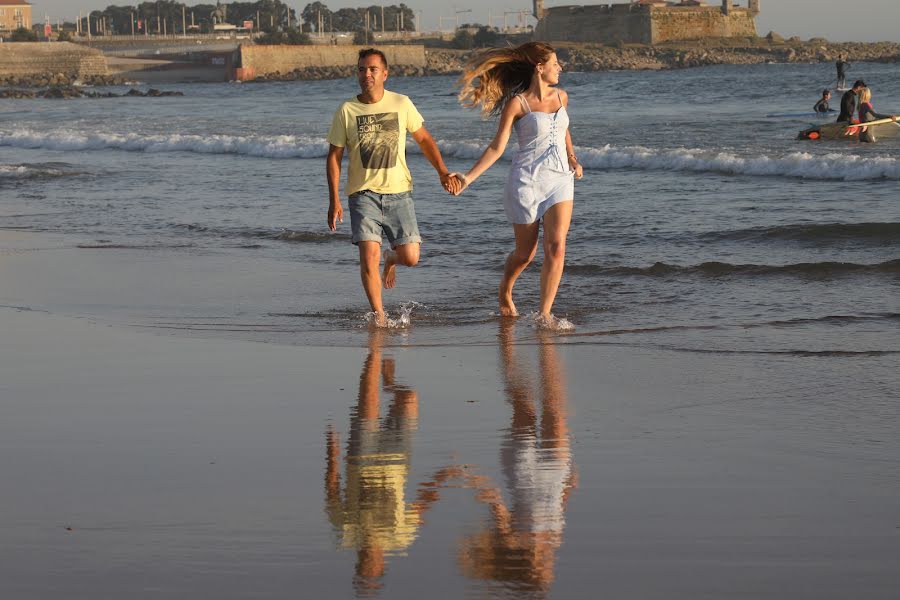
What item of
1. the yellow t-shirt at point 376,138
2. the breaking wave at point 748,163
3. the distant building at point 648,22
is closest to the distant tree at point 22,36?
the distant building at point 648,22

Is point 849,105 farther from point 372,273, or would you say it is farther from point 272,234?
point 372,273

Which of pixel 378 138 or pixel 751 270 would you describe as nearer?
pixel 378 138

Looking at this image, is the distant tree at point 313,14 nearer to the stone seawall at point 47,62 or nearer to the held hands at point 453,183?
the stone seawall at point 47,62

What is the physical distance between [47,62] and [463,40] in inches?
2322

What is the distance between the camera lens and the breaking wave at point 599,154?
51.0ft

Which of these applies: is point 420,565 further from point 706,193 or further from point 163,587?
point 706,193

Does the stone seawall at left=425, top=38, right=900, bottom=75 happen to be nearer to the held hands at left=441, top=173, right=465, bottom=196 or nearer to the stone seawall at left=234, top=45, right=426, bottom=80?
the stone seawall at left=234, top=45, right=426, bottom=80

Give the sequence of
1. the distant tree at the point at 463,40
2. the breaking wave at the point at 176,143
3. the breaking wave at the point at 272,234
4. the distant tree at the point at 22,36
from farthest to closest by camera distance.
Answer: the distant tree at the point at 463,40 → the distant tree at the point at 22,36 → the breaking wave at the point at 176,143 → the breaking wave at the point at 272,234

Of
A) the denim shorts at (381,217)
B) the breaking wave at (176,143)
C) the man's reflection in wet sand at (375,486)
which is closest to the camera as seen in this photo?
the man's reflection in wet sand at (375,486)

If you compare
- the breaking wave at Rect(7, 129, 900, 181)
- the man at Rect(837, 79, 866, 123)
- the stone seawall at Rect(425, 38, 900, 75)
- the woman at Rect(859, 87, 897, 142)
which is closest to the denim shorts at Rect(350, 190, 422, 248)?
the breaking wave at Rect(7, 129, 900, 181)

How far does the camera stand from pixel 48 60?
105188 millimetres

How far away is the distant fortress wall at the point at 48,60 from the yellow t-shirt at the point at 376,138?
340 ft

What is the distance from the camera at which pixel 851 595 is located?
9.34 feet

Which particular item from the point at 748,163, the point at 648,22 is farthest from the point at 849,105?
the point at 648,22
